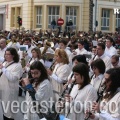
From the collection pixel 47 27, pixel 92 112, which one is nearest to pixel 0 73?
pixel 92 112

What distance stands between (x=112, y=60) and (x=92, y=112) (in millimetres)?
4498

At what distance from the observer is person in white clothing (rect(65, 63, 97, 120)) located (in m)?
5.98

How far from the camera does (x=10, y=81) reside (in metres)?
7.79

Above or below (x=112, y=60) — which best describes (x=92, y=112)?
below

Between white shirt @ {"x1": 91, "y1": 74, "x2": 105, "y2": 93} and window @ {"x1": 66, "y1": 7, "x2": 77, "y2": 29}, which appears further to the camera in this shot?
window @ {"x1": 66, "y1": 7, "x2": 77, "y2": 29}

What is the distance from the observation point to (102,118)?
210 inches

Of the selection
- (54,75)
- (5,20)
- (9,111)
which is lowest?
(9,111)

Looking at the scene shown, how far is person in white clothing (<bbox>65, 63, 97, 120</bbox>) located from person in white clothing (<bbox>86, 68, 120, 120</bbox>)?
467 mm

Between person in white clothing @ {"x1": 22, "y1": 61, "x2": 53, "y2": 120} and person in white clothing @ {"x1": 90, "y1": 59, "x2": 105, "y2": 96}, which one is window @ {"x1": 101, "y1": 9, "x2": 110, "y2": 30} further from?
person in white clothing @ {"x1": 22, "y1": 61, "x2": 53, "y2": 120}

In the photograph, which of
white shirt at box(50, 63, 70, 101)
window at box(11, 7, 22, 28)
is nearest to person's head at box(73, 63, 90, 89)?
white shirt at box(50, 63, 70, 101)

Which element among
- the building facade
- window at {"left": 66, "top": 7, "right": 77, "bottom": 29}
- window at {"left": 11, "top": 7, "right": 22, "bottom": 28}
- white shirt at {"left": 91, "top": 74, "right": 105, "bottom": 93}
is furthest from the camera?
window at {"left": 11, "top": 7, "right": 22, "bottom": 28}

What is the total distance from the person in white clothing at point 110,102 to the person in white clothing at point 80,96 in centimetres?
47

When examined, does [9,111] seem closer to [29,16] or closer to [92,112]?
[92,112]

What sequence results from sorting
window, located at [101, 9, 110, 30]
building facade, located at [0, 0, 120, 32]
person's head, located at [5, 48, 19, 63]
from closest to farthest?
person's head, located at [5, 48, 19, 63], building facade, located at [0, 0, 120, 32], window, located at [101, 9, 110, 30]
